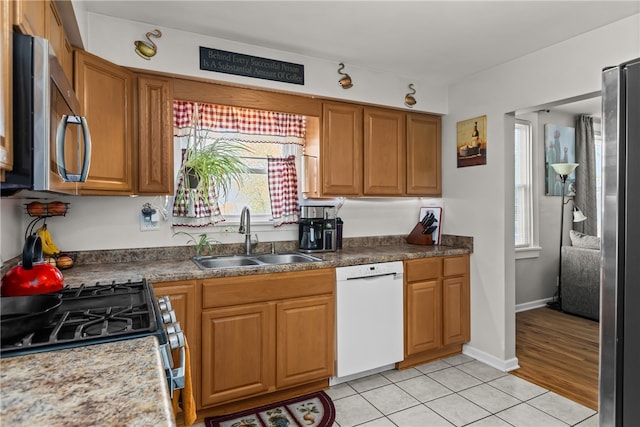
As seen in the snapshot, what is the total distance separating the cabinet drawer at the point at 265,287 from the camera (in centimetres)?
232

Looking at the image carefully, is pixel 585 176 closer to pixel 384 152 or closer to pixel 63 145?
pixel 384 152

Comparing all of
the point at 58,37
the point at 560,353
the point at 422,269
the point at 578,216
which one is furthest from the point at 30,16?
the point at 578,216

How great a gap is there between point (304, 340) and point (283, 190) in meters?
1.23

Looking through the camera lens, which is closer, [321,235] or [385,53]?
[385,53]

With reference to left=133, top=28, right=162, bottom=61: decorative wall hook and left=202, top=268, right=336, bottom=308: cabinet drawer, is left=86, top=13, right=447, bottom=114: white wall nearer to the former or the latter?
left=133, top=28, right=162, bottom=61: decorative wall hook

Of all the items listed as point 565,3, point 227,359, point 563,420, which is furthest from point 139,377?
point 565,3

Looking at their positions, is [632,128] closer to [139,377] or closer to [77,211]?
[139,377]

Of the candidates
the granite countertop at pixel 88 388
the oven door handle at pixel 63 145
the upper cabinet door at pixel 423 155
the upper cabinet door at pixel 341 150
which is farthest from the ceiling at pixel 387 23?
the granite countertop at pixel 88 388

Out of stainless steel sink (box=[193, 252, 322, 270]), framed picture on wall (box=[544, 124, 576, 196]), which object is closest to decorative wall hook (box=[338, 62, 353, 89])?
stainless steel sink (box=[193, 252, 322, 270])

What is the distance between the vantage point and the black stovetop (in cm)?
102

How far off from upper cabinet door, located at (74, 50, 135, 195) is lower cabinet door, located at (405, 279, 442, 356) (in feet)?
7.34

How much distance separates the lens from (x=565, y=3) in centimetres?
220

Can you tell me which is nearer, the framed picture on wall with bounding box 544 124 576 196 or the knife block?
the knife block

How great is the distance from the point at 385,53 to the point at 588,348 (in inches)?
123
